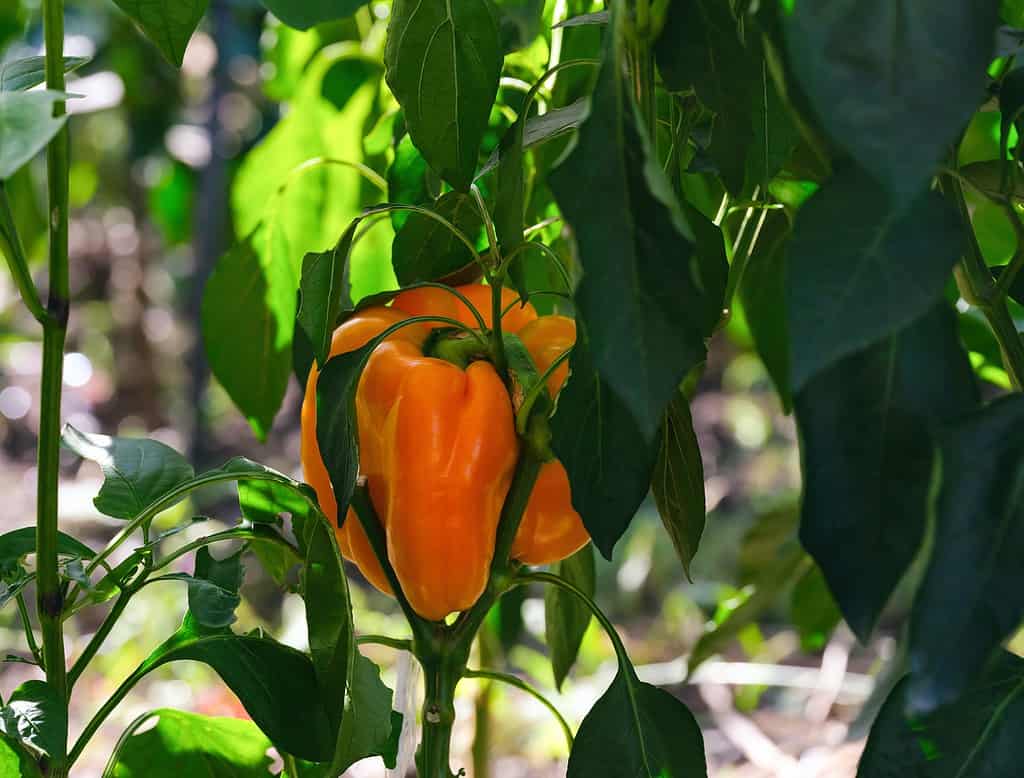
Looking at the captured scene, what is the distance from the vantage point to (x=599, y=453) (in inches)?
19.0

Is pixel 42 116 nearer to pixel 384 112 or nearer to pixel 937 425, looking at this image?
pixel 937 425

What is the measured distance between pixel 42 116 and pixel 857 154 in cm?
24

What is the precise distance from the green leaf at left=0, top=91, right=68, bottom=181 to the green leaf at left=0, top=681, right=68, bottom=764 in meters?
0.25

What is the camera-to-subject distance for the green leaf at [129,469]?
615 millimetres

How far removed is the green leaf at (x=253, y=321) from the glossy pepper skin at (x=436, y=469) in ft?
0.71

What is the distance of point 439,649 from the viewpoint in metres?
0.60

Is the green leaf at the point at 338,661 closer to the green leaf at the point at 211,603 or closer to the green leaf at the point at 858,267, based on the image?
the green leaf at the point at 211,603

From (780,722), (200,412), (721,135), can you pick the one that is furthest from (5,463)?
(721,135)

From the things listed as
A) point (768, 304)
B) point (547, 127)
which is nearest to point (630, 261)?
point (547, 127)

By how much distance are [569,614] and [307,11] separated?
1.27 ft

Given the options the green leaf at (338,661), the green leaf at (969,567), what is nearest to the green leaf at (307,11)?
the green leaf at (338,661)

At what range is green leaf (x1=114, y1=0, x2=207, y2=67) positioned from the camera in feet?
1.70

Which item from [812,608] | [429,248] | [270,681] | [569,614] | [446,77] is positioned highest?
[446,77]

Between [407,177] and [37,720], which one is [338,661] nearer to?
[37,720]
